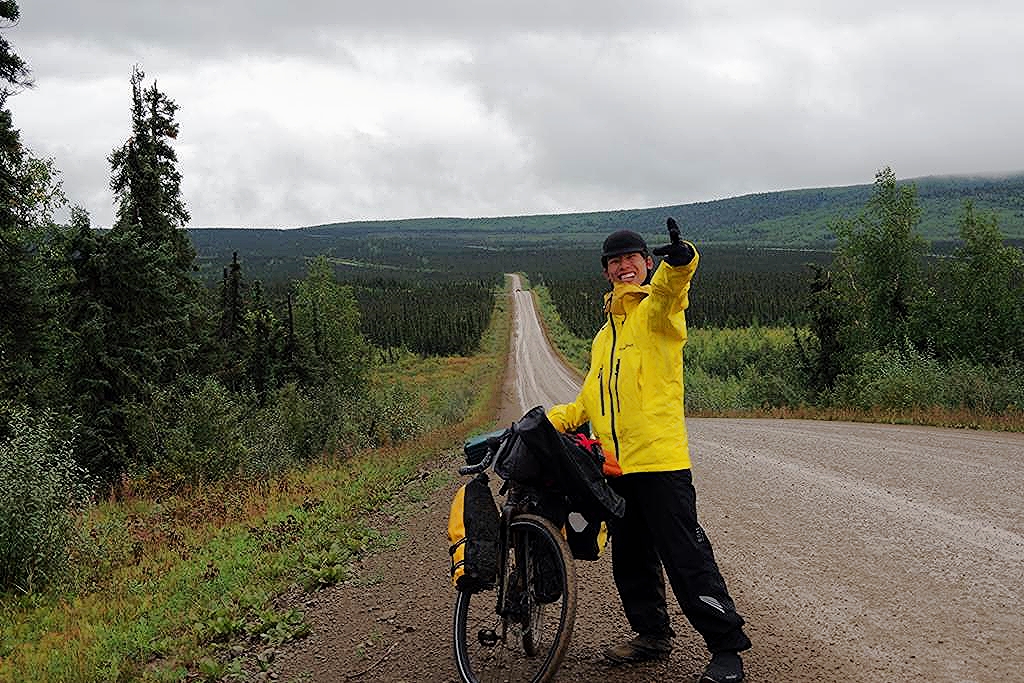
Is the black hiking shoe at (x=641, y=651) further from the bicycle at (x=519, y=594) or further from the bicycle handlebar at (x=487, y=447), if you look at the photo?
the bicycle handlebar at (x=487, y=447)

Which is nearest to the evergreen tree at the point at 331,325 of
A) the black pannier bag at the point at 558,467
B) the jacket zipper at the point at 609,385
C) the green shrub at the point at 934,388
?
the green shrub at the point at 934,388

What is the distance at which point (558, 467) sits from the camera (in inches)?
148

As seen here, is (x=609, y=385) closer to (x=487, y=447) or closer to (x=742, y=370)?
(x=487, y=447)

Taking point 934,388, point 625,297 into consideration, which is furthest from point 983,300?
point 625,297

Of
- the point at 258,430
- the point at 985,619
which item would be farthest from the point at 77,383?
the point at 985,619

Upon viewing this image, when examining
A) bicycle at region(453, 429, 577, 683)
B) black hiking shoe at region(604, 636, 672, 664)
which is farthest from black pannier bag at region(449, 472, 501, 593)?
black hiking shoe at region(604, 636, 672, 664)

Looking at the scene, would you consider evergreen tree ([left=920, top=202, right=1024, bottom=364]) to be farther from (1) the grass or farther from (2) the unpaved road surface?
(1) the grass

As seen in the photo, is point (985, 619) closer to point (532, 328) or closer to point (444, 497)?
point (444, 497)

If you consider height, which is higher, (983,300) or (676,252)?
(676,252)

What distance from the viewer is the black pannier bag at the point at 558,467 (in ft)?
12.2

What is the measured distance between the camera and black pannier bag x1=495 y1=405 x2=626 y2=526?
12.2 ft

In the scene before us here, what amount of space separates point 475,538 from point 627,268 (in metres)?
1.65

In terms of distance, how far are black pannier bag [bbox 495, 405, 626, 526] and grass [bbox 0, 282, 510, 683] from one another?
2.35m

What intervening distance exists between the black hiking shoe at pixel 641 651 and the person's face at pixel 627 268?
6.51 feet
